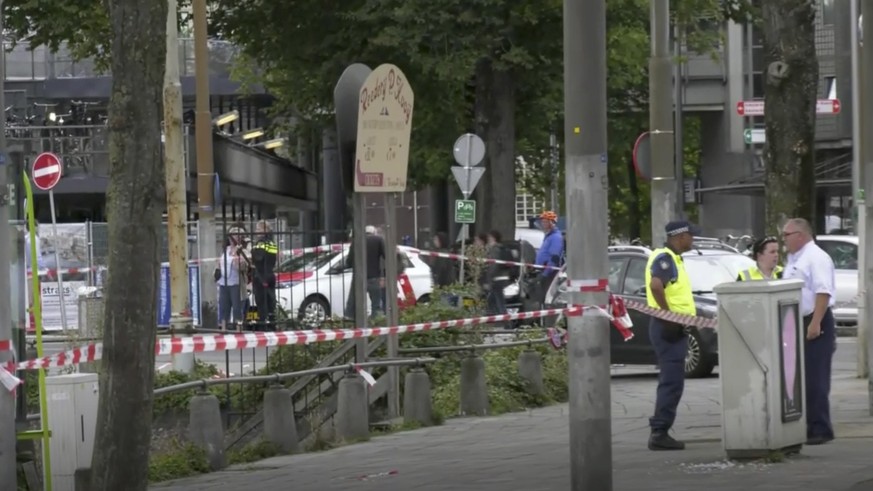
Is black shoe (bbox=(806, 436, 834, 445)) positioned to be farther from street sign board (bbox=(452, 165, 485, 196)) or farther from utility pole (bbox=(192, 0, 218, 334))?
street sign board (bbox=(452, 165, 485, 196))

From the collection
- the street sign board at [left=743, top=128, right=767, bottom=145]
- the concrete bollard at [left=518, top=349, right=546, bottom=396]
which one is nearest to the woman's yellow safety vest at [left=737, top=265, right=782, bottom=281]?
the concrete bollard at [left=518, top=349, right=546, bottom=396]

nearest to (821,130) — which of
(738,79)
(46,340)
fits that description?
(738,79)

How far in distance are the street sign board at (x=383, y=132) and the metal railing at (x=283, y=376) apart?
1526 millimetres

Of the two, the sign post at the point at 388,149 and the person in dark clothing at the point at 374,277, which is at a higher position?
the sign post at the point at 388,149

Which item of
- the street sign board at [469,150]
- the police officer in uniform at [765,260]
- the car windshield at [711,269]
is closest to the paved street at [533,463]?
the police officer in uniform at [765,260]

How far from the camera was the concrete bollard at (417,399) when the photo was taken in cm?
1524

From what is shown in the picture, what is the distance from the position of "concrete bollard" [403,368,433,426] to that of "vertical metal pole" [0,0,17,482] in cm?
497

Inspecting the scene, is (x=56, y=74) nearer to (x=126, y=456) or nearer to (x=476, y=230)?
(x=476, y=230)

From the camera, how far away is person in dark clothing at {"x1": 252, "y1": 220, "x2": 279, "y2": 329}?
17.1m

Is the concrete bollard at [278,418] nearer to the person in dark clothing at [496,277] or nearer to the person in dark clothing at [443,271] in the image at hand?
the person in dark clothing at [496,277]

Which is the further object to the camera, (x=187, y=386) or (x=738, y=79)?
(x=738, y=79)

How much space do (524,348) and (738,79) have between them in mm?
45109

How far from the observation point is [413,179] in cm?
4353

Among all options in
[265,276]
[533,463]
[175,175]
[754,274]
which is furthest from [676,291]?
[175,175]
